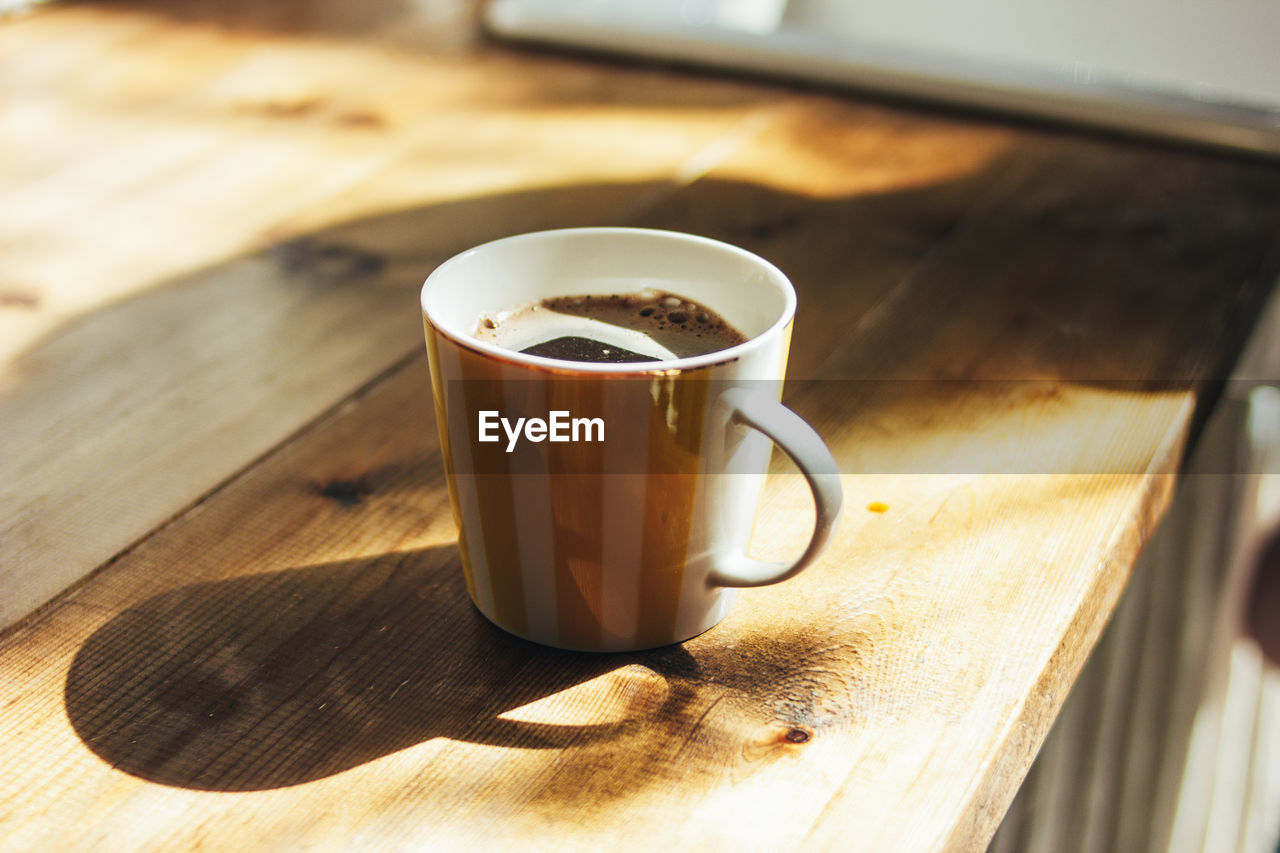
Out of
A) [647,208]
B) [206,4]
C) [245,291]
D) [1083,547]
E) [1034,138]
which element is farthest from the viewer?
[206,4]

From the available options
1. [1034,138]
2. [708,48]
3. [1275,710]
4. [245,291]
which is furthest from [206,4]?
[1275,710]

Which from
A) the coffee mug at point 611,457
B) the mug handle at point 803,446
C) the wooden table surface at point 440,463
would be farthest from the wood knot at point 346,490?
the mug handle at point 803,446

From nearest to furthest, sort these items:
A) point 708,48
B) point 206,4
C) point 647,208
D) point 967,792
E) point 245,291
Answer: point 967,792, point 245,291, point 647,208, point 708,48, point 206,4

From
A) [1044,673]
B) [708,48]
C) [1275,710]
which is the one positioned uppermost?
[708,48]

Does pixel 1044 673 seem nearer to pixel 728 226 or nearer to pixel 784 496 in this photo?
pixel 784 496

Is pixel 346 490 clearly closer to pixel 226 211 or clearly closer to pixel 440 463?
pixel 440 463

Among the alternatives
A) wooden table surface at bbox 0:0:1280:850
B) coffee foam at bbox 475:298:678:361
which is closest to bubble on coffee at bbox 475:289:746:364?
coffee foam at bbox 475:298:678:361

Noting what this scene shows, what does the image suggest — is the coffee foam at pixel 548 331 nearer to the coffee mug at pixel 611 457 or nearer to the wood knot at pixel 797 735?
the coffee mug at pixel 611 457

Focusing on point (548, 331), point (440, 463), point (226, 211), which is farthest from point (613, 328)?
point (226, 211)
